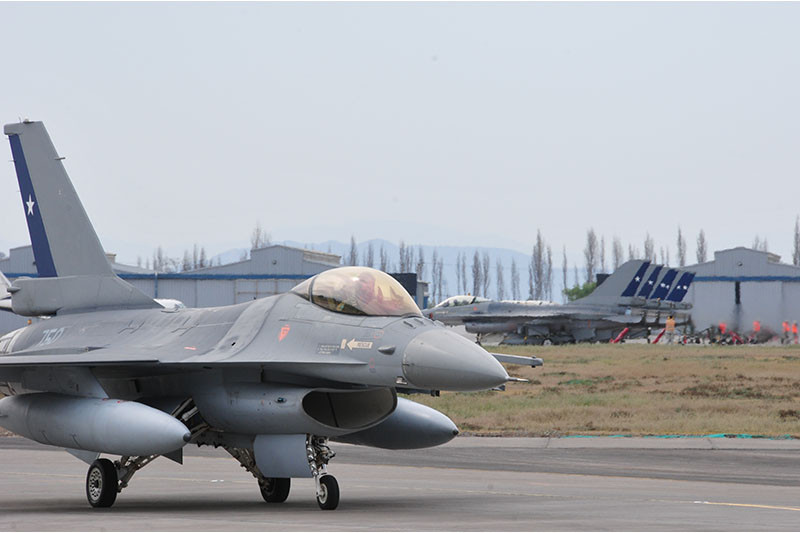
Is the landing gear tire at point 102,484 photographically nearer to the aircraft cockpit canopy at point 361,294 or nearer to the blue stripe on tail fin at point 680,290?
the aircraft cockpit canopy at point 361,294

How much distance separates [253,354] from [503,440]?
34.5ft

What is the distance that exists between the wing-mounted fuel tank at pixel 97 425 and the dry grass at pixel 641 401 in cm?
1185

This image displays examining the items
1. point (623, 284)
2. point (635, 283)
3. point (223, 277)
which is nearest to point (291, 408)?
point (623, 284)

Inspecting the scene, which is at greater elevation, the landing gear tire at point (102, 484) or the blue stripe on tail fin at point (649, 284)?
the blue stripe on tail fin at point (649, 284)

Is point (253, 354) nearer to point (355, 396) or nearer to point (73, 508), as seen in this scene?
point (355, 396)

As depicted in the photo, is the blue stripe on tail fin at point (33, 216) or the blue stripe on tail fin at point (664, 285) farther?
the blue stripe on tail fin at point (664, 285)

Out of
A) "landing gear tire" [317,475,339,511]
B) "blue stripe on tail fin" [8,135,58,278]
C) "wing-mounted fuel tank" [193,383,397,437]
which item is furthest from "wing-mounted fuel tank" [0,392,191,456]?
"blue stripe on tail fin" [8,135,58,278]

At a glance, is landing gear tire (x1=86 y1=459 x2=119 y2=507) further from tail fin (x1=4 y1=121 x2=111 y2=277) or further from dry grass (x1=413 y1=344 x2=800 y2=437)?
dry grass (x1=413 y1=344 x2=800 y2=437)

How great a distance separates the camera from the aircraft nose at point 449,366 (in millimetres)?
11555

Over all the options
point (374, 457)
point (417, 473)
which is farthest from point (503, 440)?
point (417, 473)

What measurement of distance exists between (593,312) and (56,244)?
177ft

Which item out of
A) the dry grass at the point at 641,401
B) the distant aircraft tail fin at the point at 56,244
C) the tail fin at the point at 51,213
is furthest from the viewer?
the dry grass at the point at 641,401

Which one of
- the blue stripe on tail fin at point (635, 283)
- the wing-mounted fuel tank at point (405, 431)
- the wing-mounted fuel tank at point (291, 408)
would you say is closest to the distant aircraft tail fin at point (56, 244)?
the wing-mounted fuel tank at point (291, 408)

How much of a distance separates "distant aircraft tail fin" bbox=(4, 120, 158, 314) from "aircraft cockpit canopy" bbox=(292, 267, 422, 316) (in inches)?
154
